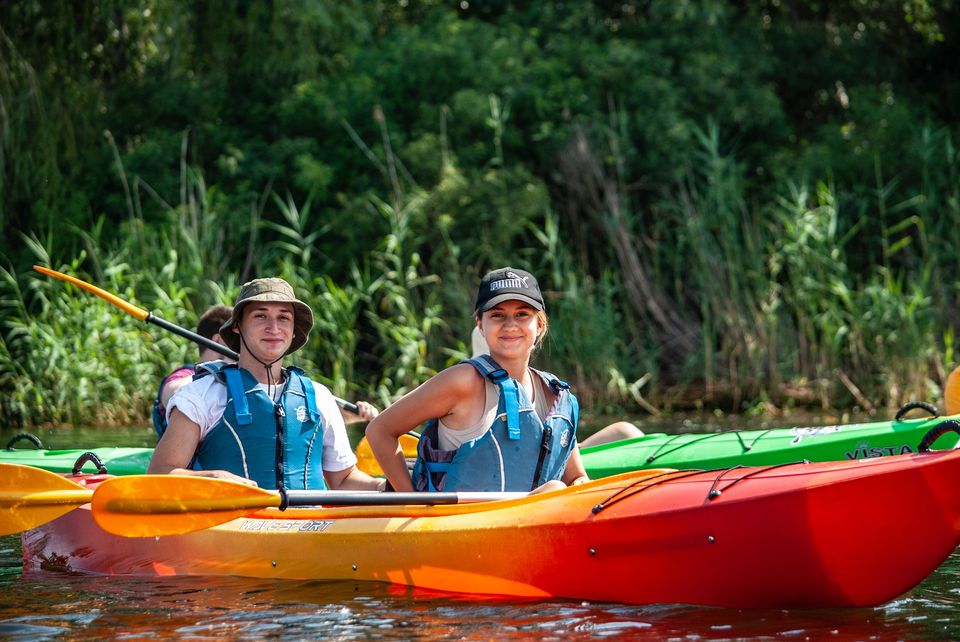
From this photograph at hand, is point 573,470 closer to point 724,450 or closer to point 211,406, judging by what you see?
point 211,406

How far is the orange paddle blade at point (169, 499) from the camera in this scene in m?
4.03

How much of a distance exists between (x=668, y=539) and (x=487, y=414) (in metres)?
0.71

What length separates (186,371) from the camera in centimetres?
573

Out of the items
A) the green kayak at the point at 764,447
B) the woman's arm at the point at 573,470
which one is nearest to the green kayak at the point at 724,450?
the green kayak at the point at 764,447

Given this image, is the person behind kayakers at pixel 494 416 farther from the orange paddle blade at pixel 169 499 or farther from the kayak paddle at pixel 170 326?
the kayak paddle at pixel 170 326

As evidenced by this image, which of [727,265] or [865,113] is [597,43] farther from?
[727,265]

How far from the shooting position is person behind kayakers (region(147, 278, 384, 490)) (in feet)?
14.5

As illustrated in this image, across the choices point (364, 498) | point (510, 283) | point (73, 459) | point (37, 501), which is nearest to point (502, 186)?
point (73, 459)

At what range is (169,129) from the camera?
1438 cm

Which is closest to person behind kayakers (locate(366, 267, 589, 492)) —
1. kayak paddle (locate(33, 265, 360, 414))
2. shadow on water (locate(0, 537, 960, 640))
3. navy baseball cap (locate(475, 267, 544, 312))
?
navy baseball cap (locate(475, 267, 544, 312))

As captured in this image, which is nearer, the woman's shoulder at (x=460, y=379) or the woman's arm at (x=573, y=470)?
the woman's shoulder at (x=460, y=379)

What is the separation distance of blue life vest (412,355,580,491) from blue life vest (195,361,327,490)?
0.51m

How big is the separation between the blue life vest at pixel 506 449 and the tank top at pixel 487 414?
0.05ft

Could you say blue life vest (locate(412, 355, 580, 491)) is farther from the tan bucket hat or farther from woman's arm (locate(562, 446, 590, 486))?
the tan bucket hat
